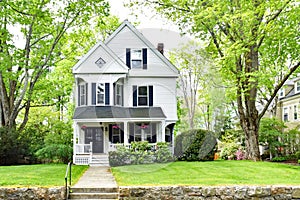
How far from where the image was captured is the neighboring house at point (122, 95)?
21.0 meters

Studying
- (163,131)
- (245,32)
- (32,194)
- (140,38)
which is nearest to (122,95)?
(163,131)

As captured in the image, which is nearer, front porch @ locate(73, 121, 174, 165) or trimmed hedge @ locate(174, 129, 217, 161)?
trimmed hedge @ locate(174, 129, 217, 161)

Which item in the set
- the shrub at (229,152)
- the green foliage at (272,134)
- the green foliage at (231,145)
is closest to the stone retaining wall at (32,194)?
the green foliage at (231,145)

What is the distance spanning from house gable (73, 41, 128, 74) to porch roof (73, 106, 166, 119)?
2006 millimetres

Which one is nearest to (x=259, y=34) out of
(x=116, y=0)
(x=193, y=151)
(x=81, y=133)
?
(x=193, y=151)

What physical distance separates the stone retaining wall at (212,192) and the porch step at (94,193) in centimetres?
63

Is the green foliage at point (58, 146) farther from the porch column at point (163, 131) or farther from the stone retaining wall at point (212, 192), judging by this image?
the stone retaining wall at point (212, 192)

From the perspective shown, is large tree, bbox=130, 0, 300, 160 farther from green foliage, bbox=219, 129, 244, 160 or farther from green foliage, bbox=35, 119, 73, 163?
green foliage, bbox=35, 119, 73, 163

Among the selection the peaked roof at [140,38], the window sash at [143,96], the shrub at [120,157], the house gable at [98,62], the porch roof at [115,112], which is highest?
the peaked roof at [140,38]

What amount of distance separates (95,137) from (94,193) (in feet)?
36.6

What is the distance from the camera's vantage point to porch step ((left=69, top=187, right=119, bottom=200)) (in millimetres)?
10922

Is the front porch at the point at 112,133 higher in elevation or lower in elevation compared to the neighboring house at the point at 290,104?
lower

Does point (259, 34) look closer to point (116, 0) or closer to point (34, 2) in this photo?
point (116, 0)

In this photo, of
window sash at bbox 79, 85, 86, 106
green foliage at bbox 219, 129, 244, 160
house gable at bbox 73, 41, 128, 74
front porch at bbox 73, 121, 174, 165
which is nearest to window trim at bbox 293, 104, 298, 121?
green foliage at bbox 219, 129, 244, 160
